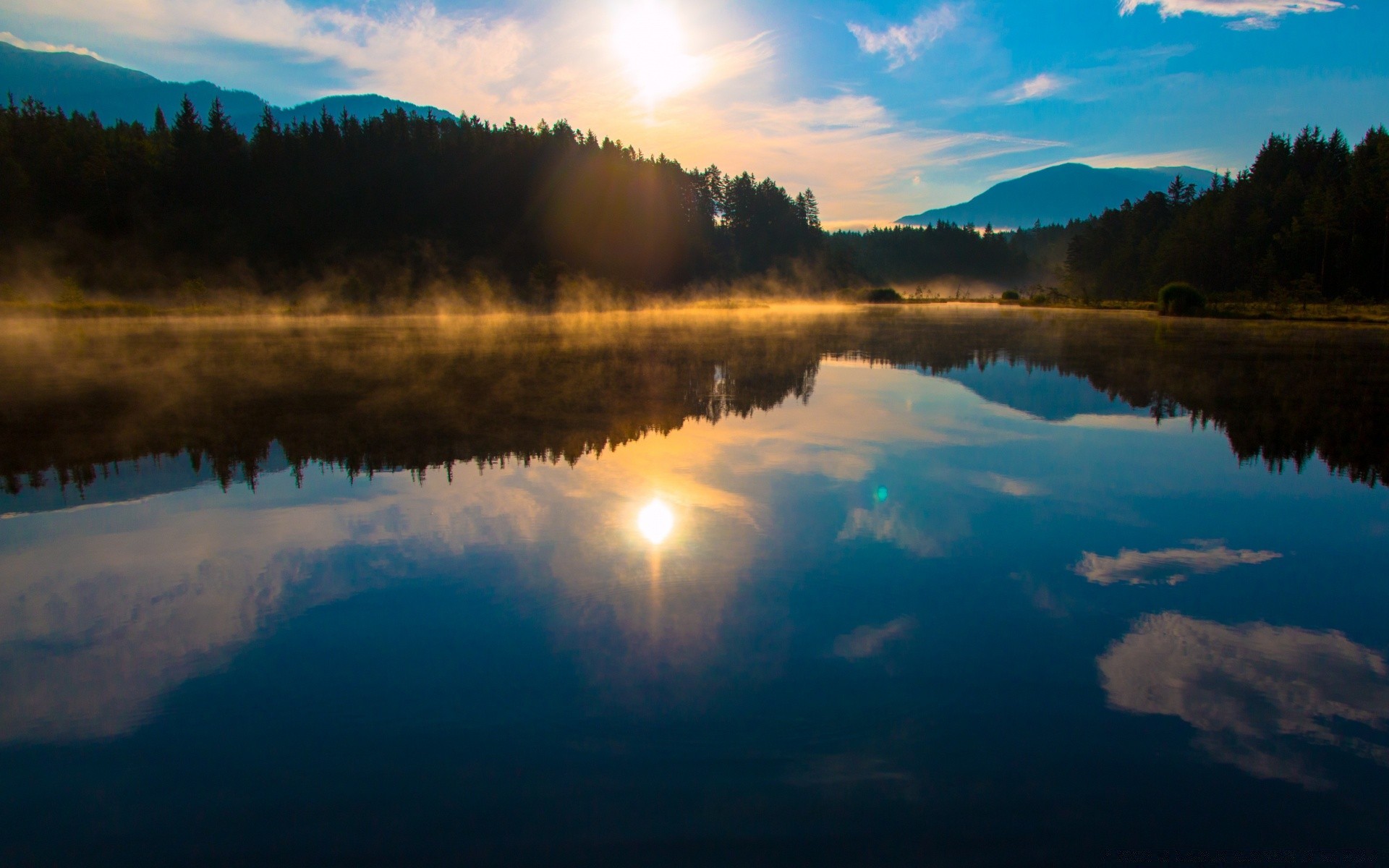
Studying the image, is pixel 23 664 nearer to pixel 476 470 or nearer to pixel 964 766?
pixel 476 470

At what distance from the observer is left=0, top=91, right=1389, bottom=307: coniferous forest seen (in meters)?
70.7

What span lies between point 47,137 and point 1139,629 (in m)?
123

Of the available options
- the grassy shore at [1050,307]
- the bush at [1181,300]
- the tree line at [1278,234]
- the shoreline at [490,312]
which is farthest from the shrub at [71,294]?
the tree line at [1278,234]

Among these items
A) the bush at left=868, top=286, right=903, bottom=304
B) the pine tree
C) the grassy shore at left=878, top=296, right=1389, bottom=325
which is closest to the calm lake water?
the grassy shore at left=878, top=296, right=1389, bottom=325

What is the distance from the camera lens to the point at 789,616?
4.39 meters

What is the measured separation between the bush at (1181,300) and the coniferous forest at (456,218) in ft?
45.1

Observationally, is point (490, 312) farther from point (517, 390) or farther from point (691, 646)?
point (691, 646)

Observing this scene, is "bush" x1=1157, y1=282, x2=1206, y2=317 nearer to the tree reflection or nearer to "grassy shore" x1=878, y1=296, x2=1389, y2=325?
"grassy shore" x1=878, y1=296, x2=1389, y2=325

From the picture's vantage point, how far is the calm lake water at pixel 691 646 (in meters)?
2.73

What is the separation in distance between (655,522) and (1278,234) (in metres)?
85.6

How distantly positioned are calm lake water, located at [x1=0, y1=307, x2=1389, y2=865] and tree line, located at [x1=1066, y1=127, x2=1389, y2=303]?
6530 centimetres

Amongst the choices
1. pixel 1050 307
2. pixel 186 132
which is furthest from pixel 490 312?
pixel 186 132

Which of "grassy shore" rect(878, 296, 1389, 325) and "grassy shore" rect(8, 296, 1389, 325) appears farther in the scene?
"grassy shore" rect(8, 296, 1389, 325)

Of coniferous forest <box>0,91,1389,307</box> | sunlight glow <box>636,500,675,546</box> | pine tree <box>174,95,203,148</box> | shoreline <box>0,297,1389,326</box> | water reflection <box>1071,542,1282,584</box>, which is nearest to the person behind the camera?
water reflection <box>1071,542,1282,584</box>
